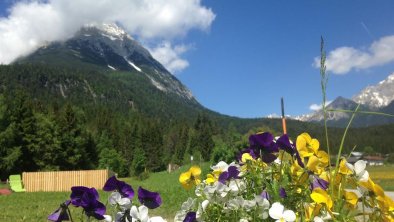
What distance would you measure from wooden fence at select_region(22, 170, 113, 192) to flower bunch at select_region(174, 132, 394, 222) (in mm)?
21519

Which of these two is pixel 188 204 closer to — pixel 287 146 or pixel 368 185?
pixel 287 146

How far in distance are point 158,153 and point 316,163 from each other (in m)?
83.0

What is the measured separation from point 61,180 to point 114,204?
22389 millimetres

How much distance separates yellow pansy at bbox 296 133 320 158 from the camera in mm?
1738

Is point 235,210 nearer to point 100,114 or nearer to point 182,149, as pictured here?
point 182,149

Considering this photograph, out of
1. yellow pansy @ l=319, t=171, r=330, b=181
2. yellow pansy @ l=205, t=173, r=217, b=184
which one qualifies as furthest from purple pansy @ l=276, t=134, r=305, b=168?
yellow pansy @ l=205, t=173, r=217, b=184

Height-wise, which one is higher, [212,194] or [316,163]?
[316,163]

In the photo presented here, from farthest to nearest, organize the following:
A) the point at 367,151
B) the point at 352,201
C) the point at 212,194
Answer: the point at 367,151, the point at 212,194, the point at 352,201

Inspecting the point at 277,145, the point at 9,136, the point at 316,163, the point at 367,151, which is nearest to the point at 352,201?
the point at 316,163

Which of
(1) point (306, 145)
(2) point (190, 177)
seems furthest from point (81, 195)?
(1) point (306, 145)

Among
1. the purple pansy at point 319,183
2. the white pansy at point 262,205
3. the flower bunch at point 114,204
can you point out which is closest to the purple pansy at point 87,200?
the flower bunch at point 114,204

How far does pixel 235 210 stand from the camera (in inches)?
68.1

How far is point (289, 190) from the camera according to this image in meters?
1.77

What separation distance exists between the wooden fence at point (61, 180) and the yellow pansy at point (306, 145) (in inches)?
859
